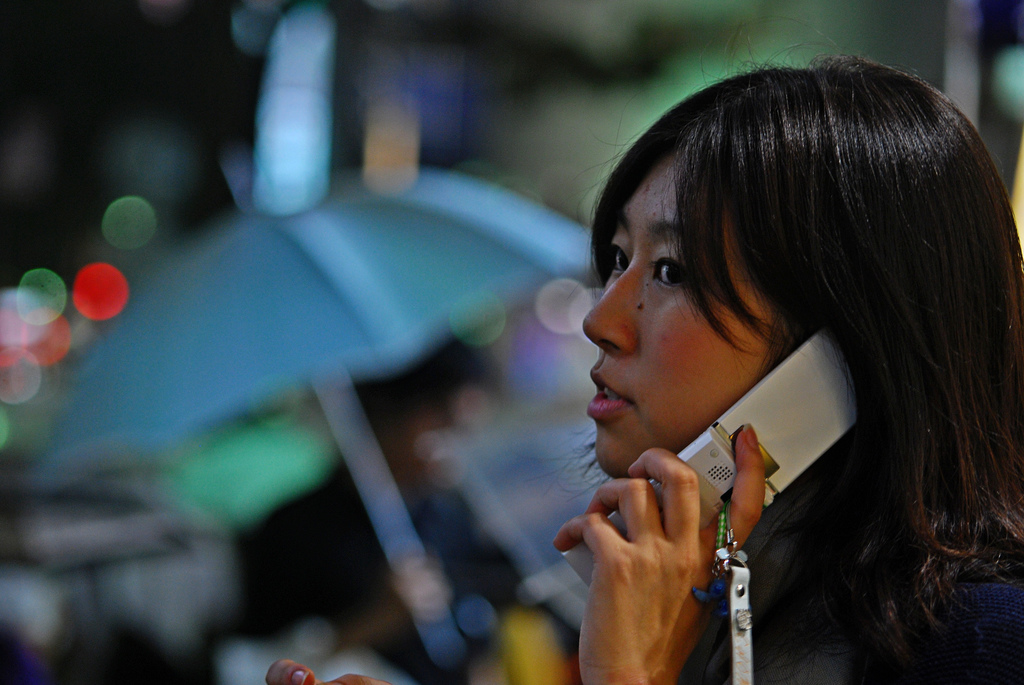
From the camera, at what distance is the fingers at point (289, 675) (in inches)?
40.6

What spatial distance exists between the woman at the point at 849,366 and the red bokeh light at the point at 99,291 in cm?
211

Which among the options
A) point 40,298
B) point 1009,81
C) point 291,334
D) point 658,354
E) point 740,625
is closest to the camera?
point 740,625

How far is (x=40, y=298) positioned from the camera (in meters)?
2.80

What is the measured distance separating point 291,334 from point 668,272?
1851 millimetres

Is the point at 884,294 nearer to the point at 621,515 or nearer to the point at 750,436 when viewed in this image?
the point at 750,436

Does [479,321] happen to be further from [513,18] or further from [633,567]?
[633,567]

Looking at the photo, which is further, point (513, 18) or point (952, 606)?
point (513, 18)

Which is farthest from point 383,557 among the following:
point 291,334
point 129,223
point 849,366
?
point 849,366

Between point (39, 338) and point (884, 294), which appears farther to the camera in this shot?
point (39, 338)

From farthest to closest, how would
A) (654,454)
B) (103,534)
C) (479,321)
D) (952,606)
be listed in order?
1. (479,321)
2. (103,534)
3. (654,454)
4. (952,606)

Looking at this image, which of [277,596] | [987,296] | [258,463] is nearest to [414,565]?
[277,596]

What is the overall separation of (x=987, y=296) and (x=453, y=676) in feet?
7.74

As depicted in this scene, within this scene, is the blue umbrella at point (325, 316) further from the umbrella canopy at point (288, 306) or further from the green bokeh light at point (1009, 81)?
the green bokeh light at point (1009, 81)

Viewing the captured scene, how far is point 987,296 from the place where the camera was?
1.07 meters
